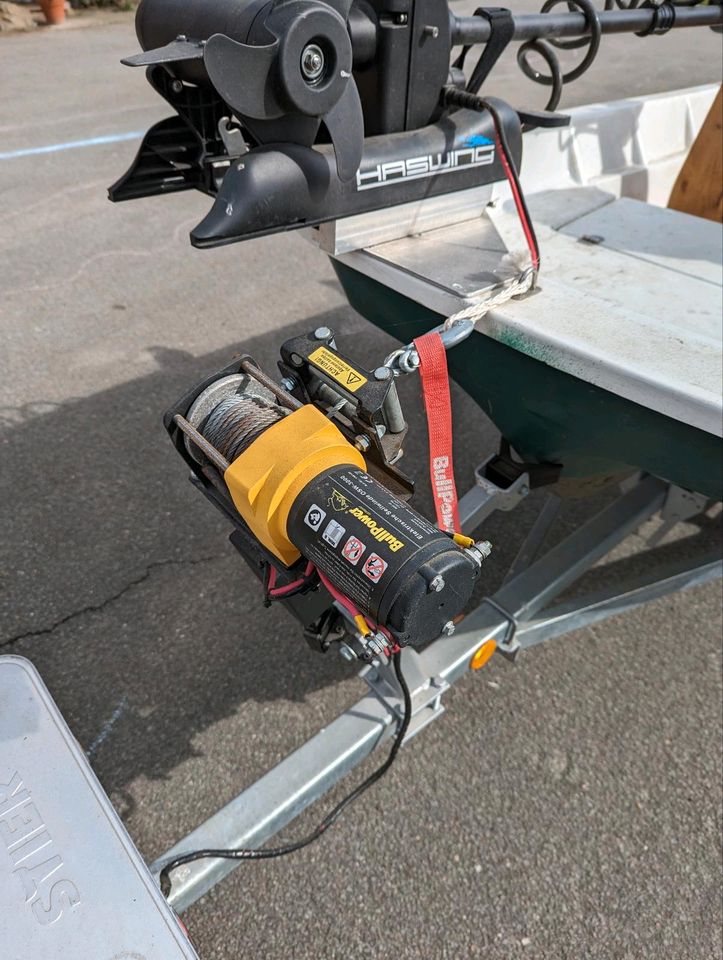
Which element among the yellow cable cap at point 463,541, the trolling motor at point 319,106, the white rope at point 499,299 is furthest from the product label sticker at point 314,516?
the trolling motor at point 319,106

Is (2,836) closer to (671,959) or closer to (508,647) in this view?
(508,647)

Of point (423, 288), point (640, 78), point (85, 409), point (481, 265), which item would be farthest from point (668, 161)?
point (640, 78)

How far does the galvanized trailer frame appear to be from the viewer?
4.92 ft

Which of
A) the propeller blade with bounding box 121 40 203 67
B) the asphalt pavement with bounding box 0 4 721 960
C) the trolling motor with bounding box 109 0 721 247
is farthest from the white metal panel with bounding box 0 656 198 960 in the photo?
the propeller blade with bounding box 121 40 203 67

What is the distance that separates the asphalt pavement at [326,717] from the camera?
162 centimetres

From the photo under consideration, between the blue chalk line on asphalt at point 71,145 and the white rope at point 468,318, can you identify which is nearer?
the white rope at point 468,318

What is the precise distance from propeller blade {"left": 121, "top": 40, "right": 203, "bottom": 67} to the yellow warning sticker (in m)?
0.55

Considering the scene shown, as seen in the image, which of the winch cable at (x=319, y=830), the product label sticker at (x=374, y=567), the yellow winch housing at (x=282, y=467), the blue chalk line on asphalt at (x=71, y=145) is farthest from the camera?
the blue chalk line on asphalt at (x=71, y=145)

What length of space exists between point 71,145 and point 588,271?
15.4 feet

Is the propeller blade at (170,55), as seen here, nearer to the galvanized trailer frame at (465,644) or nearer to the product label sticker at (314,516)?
the product label sticker at (314,516)

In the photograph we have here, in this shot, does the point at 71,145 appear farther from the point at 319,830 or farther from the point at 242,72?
the point at 319,830

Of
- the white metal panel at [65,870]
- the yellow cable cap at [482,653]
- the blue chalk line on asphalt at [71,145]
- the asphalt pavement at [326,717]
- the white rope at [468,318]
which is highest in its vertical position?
the white rope at [468,318]

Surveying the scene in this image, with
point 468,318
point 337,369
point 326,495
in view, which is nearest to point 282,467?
point 326,495

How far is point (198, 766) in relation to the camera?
1827 millimetres
